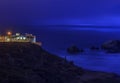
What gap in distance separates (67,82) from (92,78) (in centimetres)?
805

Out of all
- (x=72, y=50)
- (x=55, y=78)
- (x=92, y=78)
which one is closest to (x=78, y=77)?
A: (x=92, y=78)

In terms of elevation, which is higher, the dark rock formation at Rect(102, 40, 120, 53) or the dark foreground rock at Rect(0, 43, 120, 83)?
the dark foreground rock at Rect(0, 43, 120, 83)

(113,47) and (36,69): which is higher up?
(36,69)

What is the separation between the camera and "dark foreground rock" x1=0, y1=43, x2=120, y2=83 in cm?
4631

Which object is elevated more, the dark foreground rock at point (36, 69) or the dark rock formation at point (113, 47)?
the dark foreground rock at point (36, 69)

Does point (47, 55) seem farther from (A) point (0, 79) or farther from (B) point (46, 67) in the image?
(A) point (0, 79)

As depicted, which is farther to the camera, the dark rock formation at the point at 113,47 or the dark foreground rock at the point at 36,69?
the dark rock formation at the point at 113,47

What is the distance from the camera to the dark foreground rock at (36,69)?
4631 centimetres

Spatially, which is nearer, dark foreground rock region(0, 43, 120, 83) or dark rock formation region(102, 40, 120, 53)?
dark foreground rock region(0, 43, 120, 83)

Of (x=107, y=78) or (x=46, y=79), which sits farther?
(x=107, y=78)

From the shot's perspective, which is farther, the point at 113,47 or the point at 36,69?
the point at 113,47

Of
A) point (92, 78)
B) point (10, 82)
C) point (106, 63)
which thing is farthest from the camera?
point (106, 63)

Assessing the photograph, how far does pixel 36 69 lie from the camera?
52.6 metres

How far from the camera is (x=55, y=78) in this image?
49.8 metres
